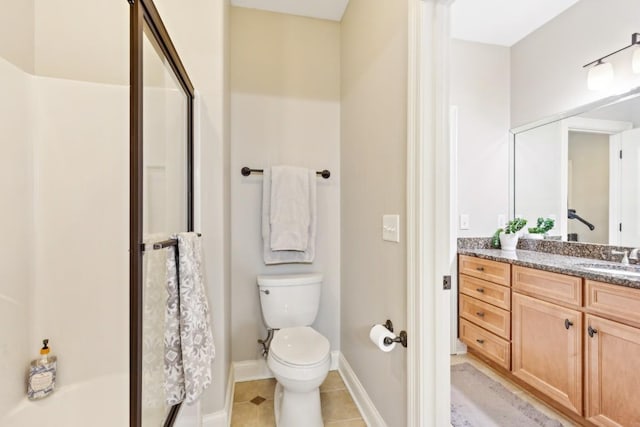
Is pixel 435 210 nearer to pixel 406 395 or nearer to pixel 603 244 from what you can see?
pixel 406 395

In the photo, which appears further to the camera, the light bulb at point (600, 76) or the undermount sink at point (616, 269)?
the light bulb at point (600, 76)

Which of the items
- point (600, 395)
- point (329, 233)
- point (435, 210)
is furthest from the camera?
point (329, 233)

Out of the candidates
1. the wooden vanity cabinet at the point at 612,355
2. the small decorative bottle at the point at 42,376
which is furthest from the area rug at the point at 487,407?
the small decorative bottle at the point at 42,376

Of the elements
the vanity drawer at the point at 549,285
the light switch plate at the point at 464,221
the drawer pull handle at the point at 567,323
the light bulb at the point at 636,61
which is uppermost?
the light bulb at the point at 636,61

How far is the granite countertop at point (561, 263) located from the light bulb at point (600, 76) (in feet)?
3.67

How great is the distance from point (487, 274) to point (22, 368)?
8.62 feet

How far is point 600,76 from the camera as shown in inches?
75.1

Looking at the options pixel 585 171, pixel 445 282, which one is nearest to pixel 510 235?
pixel 585 171

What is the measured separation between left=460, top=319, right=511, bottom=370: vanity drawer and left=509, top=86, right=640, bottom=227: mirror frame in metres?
1.01

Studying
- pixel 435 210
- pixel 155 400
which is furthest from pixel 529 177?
pixel 155 400

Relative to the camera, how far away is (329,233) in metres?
2.25

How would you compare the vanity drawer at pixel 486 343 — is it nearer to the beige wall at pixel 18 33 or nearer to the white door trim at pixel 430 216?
the white door trim at pixel 430 216

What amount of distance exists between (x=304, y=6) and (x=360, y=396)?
2547 mm

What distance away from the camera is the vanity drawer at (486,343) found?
2.00 meters
